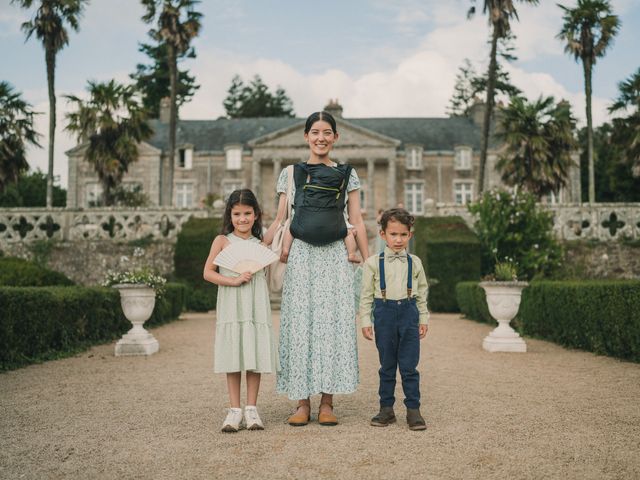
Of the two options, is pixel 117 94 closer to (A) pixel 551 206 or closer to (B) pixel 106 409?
(A) pixel 551 206

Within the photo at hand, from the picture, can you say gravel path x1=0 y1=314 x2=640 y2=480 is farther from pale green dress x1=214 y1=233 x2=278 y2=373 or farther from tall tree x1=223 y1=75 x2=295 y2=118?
tall tree x1=223 y1=75 x2=295 y2=118

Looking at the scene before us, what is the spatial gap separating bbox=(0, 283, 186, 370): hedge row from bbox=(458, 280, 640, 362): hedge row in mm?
6520

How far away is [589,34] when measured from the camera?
24672mm

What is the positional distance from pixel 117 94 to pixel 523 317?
17.0 meters

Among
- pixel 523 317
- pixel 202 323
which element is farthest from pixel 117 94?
pixel 523 317

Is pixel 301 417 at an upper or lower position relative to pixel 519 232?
lower

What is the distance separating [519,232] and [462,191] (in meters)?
20.9

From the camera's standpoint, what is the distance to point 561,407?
4.70m

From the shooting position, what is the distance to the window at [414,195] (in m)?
36.8

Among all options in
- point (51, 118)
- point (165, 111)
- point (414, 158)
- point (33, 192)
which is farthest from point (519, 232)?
point (33, 192)

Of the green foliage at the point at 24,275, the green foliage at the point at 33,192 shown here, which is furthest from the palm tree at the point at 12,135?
the green foliage at the point at 33,192

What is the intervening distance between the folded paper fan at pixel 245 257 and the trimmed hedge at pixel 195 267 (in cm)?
1305

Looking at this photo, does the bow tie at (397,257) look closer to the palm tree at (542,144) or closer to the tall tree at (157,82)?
the palm tree at (542,144)

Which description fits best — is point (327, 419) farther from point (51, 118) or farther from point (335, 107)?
point (335, 107)
